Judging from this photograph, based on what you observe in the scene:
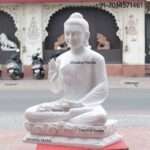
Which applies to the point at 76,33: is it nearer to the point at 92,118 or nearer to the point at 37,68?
the point at 92,118

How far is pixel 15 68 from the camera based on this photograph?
23578 millimetres

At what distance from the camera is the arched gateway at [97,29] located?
25109mm

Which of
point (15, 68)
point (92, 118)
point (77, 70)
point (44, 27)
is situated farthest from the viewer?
point (44, 27)

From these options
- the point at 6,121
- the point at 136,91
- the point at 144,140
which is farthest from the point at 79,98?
the point at 136,91

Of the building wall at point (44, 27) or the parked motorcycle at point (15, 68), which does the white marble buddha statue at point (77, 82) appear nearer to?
the parked motorcycle at point (15, 68)

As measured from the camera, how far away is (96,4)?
24844 millimetres

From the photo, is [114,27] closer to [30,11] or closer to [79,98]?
[30,11]

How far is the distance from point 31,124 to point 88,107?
667 mm

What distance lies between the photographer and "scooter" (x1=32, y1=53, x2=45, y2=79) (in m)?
23.5


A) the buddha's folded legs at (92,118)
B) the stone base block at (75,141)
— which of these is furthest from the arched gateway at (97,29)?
the buddha's folded legs at (92,118)

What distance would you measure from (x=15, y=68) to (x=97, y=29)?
394 cm

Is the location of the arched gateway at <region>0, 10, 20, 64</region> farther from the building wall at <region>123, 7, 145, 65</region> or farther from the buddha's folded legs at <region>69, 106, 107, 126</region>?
the buddha's folded legs at <region>69, 106, 107, 126</region>

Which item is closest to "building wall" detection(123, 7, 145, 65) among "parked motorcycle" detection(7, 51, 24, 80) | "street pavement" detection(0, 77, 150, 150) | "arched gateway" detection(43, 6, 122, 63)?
"arched gateway" detection(43, 6, 122, 63)

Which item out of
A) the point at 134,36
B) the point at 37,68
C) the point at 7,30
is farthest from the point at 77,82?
the point at 7,30
